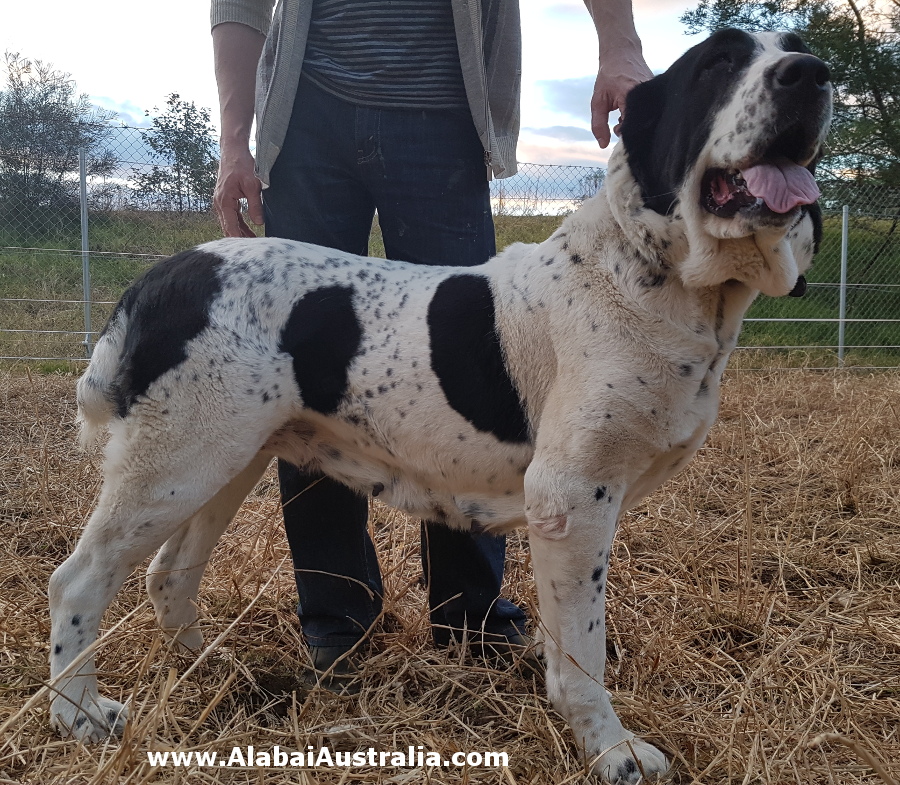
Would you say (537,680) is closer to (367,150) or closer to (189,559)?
(189,559)

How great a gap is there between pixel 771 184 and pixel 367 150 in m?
1.27

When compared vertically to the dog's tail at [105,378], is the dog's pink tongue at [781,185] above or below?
above

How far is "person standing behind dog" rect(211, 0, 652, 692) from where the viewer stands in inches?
97.2

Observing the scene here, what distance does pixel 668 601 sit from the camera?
2975 millimetres

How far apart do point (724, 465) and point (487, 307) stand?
3.15 meters

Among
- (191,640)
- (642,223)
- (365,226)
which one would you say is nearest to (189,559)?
(191,640)

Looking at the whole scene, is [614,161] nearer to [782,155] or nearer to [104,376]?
[782,155]

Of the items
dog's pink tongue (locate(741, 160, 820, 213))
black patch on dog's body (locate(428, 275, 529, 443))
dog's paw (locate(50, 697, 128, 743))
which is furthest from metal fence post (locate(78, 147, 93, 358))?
dog's pink tongue (locate(741, 160, 820, 213))

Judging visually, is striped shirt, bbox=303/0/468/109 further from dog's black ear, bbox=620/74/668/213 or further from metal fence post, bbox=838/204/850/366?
metal fence post, bbox=838/204/850/366

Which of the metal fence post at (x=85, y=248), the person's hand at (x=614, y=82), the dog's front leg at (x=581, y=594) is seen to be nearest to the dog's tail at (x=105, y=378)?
the dog's front leg at (x=581, y=594)

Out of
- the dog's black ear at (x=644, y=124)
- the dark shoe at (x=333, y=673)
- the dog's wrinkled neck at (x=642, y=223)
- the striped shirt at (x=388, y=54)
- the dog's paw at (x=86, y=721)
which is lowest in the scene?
the dark shoe at (x=333, y=673)

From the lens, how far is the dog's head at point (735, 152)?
175 centimetres

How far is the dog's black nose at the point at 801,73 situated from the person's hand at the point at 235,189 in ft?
5.30

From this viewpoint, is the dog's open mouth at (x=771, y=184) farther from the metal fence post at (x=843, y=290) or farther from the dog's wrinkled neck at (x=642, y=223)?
the metal fence post at (x=843, y=290)
